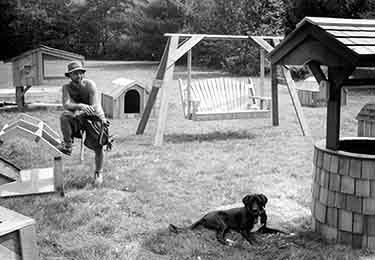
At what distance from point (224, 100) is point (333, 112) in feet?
18.5

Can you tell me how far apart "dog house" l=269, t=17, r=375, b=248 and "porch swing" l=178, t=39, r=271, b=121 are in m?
4.42

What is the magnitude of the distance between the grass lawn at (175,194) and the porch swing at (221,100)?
0.45 meters

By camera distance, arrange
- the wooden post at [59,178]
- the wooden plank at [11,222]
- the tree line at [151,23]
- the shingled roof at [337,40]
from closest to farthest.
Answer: the wooden plank at [11,222] → the shingled roof at [337,40] → the wooden post at [59,178] → the tree line at [151,23]

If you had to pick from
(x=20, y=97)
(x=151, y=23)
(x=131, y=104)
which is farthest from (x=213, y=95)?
(x=151, y=23)

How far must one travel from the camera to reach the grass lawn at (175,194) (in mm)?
3836

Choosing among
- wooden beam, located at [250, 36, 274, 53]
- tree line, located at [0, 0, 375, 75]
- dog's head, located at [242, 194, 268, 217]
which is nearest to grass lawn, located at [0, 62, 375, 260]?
dog's head, located at [242, 194, 268, 217]

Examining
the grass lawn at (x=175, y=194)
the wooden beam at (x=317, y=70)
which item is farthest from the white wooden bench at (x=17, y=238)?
the wooden beam at (x=317, y=70)

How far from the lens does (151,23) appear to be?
97.1 ft

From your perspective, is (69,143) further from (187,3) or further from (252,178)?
(187,3)

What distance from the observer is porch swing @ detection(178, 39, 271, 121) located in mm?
8539

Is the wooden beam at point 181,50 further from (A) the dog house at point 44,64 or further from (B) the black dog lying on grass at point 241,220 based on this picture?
(B) the black dog lying on grass at point 241,220

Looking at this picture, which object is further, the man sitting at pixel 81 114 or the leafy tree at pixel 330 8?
the leafy tree at pixel 330 8

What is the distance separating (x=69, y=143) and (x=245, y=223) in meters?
2.41

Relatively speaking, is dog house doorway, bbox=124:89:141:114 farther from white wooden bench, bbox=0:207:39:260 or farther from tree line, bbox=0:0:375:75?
tree line, bbox=0:0:375:75
